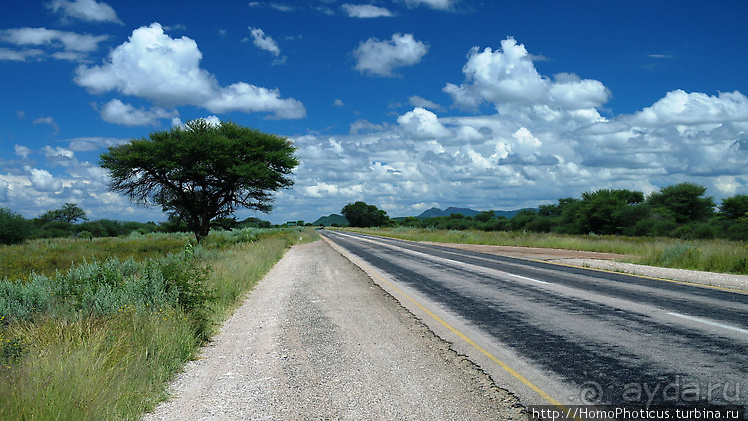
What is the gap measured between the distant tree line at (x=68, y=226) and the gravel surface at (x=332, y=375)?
1505 inches

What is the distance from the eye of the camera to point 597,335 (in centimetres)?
759

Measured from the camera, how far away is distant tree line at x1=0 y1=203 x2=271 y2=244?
45.2 metres

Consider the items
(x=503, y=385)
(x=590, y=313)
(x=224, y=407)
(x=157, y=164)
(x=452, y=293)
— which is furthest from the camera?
(x=157, y=164)

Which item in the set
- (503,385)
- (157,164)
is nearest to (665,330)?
(503,385)

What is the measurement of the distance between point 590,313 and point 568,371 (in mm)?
3985

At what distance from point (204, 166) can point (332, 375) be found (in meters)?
31.9

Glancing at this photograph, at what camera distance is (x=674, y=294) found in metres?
11.5

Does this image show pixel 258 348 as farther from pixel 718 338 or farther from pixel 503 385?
pixel 718 338

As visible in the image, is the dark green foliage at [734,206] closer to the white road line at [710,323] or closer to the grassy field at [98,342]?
the white road line at [710,323]

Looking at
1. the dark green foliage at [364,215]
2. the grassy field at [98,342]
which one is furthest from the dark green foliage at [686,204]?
the dark green foliage at [364,215]

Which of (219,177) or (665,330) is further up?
(219,177)

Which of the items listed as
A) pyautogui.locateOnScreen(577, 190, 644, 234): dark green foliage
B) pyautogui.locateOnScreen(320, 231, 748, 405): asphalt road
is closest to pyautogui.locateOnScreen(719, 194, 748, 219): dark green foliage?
pyautogui.locateOnScreen(577, 190, 644, 234): dark green foliage

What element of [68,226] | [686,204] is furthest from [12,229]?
[686,204]

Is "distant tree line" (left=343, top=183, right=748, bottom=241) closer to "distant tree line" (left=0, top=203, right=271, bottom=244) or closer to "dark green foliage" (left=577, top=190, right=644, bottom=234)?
"dark green foliage" (left=577, top=190, right=644, bottom=234)
